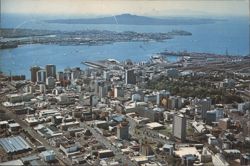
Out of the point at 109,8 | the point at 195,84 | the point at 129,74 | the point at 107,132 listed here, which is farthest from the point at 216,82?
the point at 107,132

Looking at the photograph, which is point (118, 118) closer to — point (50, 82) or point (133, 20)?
point (50, 82)

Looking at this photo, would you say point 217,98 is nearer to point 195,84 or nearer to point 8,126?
point 195,84

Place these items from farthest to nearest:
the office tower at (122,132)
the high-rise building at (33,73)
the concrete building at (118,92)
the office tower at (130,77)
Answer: the high-rise building at (33,73)
the office tower at (130,77)
the concrete building at (118,92)
the office tower at (122,132)

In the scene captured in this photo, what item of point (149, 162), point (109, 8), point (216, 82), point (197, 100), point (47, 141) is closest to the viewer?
point (149, 162)

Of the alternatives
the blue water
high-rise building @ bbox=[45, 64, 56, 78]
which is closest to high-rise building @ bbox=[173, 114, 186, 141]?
the blue water

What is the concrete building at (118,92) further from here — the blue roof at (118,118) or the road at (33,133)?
the road at (33,133)

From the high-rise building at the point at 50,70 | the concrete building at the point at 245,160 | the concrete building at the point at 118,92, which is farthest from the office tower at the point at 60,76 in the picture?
the concrete building at the point at 245,160

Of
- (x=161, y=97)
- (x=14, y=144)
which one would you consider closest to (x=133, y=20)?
(x=161, y=97)

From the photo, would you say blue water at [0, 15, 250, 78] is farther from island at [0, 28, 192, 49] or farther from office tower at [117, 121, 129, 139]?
office tower at [117, 121, 129, 139]
